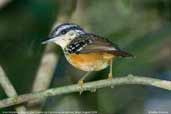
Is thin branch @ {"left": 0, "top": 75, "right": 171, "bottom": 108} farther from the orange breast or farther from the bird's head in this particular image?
the bird's head

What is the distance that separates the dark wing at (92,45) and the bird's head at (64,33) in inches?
2.6

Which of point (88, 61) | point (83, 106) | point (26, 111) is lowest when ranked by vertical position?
point (83, 106)

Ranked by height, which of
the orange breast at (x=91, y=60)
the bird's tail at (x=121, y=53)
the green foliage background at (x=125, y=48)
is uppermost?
the bird's tail at (x=121, y=53)

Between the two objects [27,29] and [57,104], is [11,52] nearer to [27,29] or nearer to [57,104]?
[27,29]

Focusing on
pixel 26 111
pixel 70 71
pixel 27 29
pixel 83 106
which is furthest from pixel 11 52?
pixel 26 111

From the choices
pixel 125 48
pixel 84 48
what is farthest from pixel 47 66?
pixel 125 48

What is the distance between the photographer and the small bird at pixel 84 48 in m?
3.88

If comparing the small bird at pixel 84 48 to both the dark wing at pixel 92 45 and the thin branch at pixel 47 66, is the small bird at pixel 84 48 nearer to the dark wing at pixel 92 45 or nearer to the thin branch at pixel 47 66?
the dark wing at pixel 92 45

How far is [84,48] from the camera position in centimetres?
409

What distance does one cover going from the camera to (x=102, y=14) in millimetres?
4742

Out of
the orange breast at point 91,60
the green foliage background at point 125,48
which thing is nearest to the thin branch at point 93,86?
the orange breast at point 91,60

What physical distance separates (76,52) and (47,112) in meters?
0.78

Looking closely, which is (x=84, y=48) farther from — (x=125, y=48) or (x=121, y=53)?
(x=125, y=48)

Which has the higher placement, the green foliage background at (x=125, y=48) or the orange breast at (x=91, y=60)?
the orange breast at (x=91, y=60)
